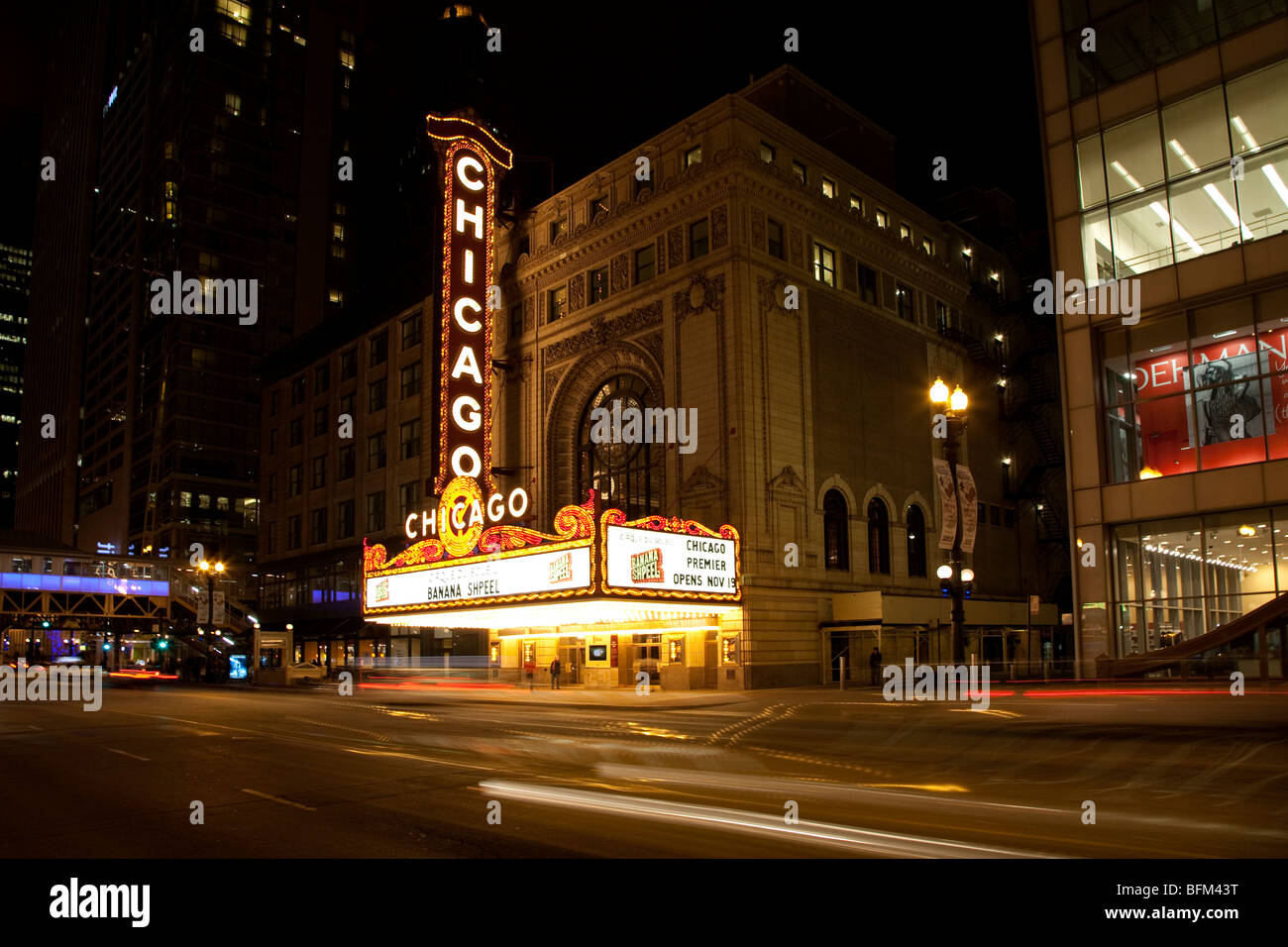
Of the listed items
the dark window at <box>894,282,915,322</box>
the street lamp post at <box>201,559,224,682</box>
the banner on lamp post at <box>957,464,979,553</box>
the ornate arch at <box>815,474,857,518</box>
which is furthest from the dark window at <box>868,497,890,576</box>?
the street lamp post at <box>201,559,224,682</box>

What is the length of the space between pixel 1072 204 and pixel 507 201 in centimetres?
3338

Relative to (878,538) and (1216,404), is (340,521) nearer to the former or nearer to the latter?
(878,538)

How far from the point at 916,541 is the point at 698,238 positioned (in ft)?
59.2

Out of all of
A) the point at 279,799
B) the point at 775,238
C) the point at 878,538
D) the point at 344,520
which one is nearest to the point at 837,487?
the point at 878,538

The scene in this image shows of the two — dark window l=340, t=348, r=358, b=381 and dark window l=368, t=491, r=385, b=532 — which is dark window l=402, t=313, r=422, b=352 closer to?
dark window l=340, t=348, r=358, b=381

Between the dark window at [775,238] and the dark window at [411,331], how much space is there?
24470 mm

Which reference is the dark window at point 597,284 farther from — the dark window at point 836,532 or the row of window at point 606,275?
the dark window at point 836,532

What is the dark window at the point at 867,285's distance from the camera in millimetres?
44906

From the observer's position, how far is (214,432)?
341ft

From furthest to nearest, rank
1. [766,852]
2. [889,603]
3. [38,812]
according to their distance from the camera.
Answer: [889,603] < [38,812] < [766,852]

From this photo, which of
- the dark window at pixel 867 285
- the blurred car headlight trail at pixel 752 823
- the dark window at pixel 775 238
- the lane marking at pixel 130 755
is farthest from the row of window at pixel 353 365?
the blurred car headlight trail at pixel 752 823

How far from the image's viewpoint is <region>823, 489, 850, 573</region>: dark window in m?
41.2
